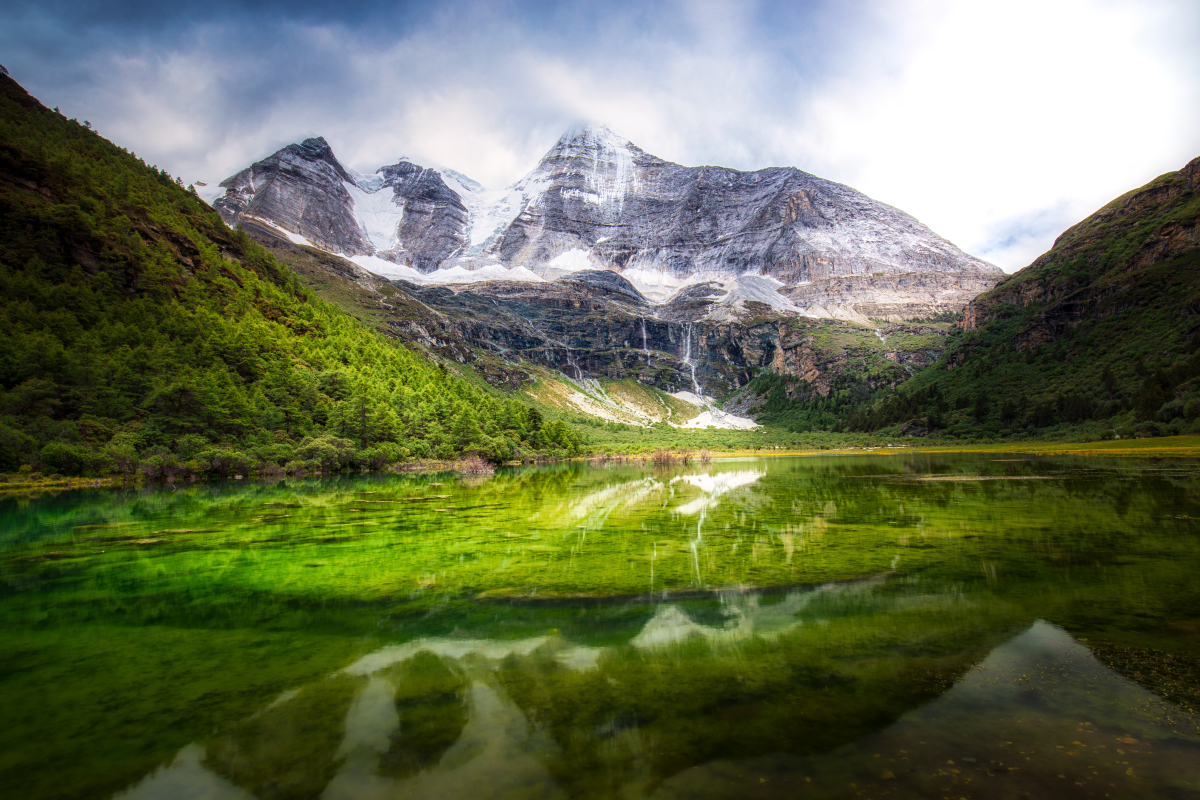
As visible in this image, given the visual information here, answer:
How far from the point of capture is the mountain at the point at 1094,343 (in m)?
90.4

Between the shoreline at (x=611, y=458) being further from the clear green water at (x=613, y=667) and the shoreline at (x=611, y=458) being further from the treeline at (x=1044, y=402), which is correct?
the clear green water at (x=613, y=667)

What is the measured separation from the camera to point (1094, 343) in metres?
118

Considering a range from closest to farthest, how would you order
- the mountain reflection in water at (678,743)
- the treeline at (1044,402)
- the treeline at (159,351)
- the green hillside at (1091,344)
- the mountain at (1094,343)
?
1. the mountain reflection in water at (678,743)
2. the treeline at (159,351)
3. the treeline at (1044,402)
4. the mountain at (1094,343)
5. the green hillside at (1091,344)

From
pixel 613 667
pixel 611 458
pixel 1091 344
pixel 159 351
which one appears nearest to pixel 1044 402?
pixel 1091 344

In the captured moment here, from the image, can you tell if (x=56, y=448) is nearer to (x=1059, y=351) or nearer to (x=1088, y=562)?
(x=1088, y=562)

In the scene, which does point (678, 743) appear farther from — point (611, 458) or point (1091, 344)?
point (1091, 344)

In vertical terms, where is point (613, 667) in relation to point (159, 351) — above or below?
below

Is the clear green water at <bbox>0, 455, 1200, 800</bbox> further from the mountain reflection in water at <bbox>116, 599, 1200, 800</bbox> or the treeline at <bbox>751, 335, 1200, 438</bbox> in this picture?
the treeline at <bbox>751, 335, 1200, 438</bbox>

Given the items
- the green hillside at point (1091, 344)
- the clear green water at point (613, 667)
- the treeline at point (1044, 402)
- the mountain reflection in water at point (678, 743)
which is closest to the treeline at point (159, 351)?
the clear green water at point (613, 667)

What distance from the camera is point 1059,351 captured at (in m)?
127

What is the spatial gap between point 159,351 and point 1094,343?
172102mm

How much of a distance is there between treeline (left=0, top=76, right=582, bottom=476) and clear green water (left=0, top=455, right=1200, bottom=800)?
41.2 meters

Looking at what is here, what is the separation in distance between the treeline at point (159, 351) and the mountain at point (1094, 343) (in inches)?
4087

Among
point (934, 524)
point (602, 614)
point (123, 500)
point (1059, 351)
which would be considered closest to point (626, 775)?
point (602, 614)
